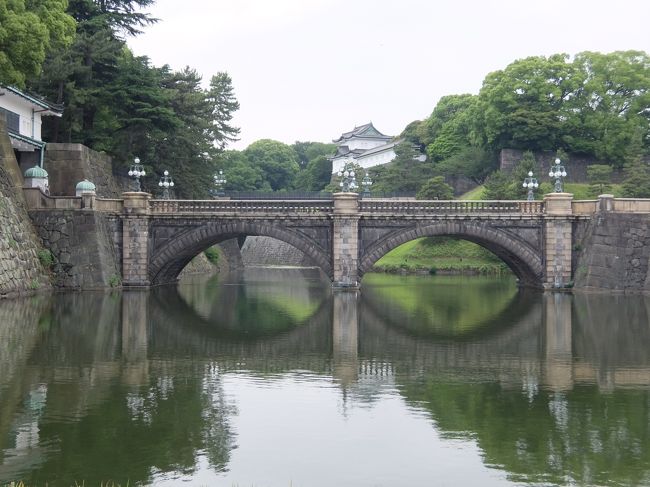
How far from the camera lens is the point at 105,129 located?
55375 mm

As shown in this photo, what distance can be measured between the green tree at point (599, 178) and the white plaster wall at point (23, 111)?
4700 cm

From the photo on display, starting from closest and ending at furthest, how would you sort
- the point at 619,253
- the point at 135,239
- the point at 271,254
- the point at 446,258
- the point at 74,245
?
the point at 74,245 < the point at 619,253 < the point at 135,239 < the point at 446,258 < the point at 271,254

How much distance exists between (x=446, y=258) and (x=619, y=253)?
94.8 ft

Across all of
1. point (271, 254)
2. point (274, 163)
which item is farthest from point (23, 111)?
point (274, 163)

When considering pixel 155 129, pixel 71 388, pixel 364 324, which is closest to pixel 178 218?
pixel 155 129

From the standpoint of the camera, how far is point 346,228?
46875 millimetres

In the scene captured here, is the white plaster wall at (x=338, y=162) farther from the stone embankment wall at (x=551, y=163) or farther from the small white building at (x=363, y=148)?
the stone embankment wall at (x=551, y=163)

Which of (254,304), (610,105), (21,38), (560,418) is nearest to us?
(560,418)

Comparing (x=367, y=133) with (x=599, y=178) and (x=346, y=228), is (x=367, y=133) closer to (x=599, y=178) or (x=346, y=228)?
(x=599, y=178)

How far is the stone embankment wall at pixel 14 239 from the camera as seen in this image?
37.2 m

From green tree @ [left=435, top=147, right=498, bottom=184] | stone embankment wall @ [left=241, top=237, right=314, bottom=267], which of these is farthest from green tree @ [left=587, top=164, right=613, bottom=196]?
stone embankment wall @ [left=241, top=237, right=314, bottom=267]

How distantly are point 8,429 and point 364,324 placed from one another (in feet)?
60.2

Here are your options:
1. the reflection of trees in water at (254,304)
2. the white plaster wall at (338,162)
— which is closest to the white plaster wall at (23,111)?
the reflection of trees in water at (254,304)

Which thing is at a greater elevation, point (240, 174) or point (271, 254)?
point (240, 174)
